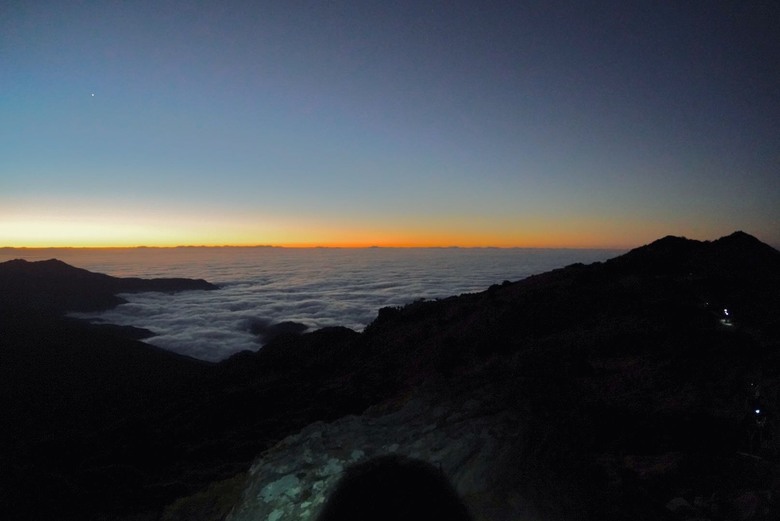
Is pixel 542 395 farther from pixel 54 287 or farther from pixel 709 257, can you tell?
pixel 54 287

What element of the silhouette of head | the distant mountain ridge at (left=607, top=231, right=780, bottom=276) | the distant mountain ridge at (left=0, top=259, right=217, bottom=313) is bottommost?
the distant mountain ridge at (left=0, top=259, right=217, bottom=313)

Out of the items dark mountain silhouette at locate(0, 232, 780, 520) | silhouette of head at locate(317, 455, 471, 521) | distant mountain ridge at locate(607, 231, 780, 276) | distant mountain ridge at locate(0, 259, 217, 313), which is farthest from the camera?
distant mountain ridge at locate(0, 259, 217, 313)

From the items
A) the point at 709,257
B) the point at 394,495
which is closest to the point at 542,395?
the point at 394,495

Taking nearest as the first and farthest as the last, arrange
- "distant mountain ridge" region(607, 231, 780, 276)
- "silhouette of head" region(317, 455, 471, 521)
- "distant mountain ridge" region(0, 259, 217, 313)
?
"silhouette of head" region(317, 455, 471, 521)
"distant mountain ridge" region(607, 231, 780, 276)
"distant mountain ridge" region(0, 259, 217, 313)

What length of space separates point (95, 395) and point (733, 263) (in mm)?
37852

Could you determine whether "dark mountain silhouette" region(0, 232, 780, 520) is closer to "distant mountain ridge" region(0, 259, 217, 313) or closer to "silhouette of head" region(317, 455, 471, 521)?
"silhouette of head" region(317, 455, 471, 521)

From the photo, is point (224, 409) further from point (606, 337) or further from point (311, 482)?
point (606, 337)

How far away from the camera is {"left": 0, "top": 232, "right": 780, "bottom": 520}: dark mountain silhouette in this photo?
4.97 m

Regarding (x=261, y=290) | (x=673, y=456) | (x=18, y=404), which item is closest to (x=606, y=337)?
(x=673, y=456)

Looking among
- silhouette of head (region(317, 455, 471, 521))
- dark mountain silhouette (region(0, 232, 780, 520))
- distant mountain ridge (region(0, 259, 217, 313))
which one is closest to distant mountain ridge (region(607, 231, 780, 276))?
dark mountain silhouette (region(0, 232, 780, 520))

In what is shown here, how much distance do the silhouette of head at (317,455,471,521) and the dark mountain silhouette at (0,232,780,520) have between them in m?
1.02

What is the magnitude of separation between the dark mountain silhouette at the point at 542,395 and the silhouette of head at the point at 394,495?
102cm

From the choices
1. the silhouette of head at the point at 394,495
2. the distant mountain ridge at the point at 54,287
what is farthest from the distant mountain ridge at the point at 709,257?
the distant mountain ridge at the point at 54,287

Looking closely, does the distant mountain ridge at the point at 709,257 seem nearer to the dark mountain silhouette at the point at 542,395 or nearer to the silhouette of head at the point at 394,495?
the dark mountain silhouette at the point at 542,395
